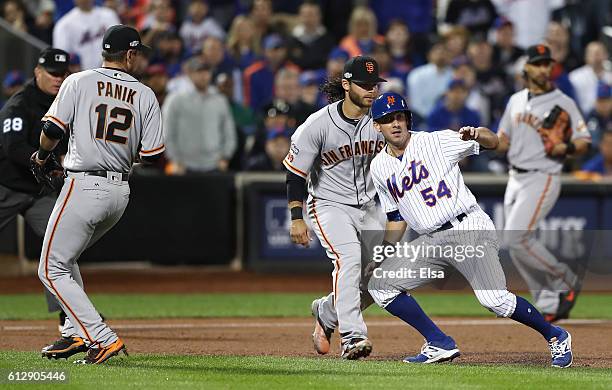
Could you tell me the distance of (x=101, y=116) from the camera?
7.42 meters

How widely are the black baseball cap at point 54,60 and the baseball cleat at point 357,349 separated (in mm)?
3084

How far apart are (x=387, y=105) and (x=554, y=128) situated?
140 inches

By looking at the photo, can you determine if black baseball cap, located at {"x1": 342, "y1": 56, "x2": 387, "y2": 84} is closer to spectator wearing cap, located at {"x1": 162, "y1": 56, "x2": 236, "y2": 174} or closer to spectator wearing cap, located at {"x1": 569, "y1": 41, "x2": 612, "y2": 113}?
spectator wearing cap, located at {"x1": 162, "y1": 56, "x2": 236, "y2": 174}

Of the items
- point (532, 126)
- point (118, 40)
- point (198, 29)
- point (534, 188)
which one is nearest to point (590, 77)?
point (198, 29)

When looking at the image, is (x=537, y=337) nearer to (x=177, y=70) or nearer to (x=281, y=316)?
(x=281, y=316)

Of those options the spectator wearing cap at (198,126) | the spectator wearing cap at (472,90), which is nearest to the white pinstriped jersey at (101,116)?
the spectator wearing cap at (198,126)

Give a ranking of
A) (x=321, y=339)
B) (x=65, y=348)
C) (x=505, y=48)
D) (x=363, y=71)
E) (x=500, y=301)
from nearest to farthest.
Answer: (x=500, y=301) < (x=65, y=348) < (x=363, y=71) < (x=321, y=339) < (x=505, y=48)

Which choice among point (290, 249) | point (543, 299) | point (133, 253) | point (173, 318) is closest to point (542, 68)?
point (543, 299)

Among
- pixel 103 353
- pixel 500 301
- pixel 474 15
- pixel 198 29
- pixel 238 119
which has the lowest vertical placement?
pixel 103 353

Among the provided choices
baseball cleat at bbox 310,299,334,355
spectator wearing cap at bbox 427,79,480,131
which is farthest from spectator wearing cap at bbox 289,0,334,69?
baseball cleat at bbox 310,299,334,355

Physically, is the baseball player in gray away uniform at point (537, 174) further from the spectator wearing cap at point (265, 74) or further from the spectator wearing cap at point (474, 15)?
the spectator wearing cap at point (474, 15)

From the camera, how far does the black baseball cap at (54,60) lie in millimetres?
8656

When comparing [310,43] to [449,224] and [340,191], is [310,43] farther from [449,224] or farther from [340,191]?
[449,224]

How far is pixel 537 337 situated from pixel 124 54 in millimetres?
4316
